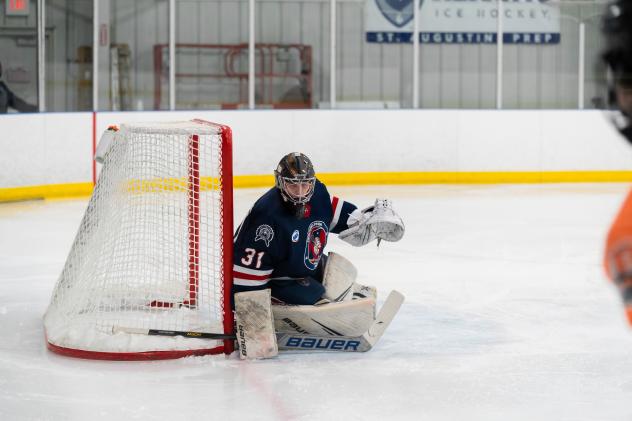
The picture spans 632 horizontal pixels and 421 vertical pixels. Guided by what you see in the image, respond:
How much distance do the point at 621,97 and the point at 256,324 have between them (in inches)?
108

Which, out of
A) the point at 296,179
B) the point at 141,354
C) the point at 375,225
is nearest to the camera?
the point at 296,179

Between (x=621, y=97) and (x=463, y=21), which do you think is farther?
(x=463, y=21)

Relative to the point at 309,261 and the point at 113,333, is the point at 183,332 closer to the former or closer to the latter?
the point at 113,333

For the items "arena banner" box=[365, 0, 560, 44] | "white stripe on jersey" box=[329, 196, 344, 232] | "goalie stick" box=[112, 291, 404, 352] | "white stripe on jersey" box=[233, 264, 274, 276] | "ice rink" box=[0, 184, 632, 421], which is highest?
"arena banner" box=[365, 0, 560, 44]

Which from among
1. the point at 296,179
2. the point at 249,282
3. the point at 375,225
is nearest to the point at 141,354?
the point at 249,282

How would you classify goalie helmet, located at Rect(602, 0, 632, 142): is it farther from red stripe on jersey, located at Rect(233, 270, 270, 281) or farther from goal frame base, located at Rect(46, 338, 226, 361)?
goal frame base, located at Rect(46, 338, 226, 361)

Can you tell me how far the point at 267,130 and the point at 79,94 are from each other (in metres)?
1.67

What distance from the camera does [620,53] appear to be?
48.8 inches

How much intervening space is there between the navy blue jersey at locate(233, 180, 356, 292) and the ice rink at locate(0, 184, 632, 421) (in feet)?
0.95

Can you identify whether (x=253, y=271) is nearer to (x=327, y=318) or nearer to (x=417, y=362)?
(x=327, y=318)

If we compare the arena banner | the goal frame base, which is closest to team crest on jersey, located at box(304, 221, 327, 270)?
the goal frame base

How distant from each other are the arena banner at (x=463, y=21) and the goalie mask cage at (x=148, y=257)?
7.41 m

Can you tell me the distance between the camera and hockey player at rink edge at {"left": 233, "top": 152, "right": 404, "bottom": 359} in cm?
387

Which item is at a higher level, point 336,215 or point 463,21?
point 463,21
